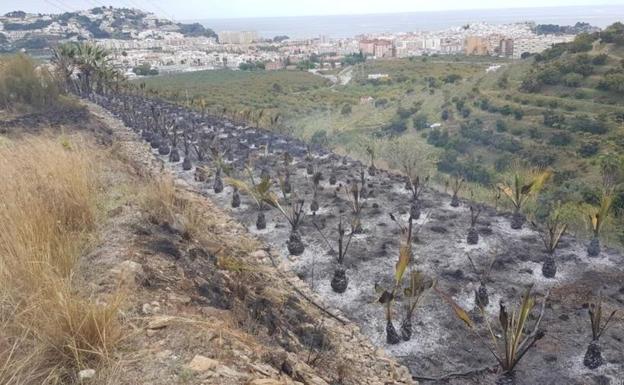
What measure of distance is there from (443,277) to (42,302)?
673 centimetres

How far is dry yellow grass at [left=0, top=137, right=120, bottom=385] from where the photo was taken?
305 centimetres

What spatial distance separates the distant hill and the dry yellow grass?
67681 mm

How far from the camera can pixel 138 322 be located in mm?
3916

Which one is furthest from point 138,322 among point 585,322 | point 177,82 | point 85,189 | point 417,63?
point 417,63

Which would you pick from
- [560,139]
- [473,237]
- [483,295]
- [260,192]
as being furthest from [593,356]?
[560,139]

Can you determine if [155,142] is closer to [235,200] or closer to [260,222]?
[235,200]

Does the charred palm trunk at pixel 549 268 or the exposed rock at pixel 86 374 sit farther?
the charred palm trunk at pixel 549 268

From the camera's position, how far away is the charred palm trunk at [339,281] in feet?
25.6

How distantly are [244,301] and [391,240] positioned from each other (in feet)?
15.9

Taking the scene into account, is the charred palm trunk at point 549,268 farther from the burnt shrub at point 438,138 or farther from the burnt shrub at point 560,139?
the burnt shrub at point 438,138

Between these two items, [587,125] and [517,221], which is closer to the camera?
[517,221]

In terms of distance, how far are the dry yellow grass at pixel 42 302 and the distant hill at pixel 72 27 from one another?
6768cm

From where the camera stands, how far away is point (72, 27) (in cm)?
11438

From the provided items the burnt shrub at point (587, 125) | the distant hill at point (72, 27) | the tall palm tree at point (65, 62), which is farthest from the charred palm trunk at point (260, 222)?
the distant hill at point (72, 27)
